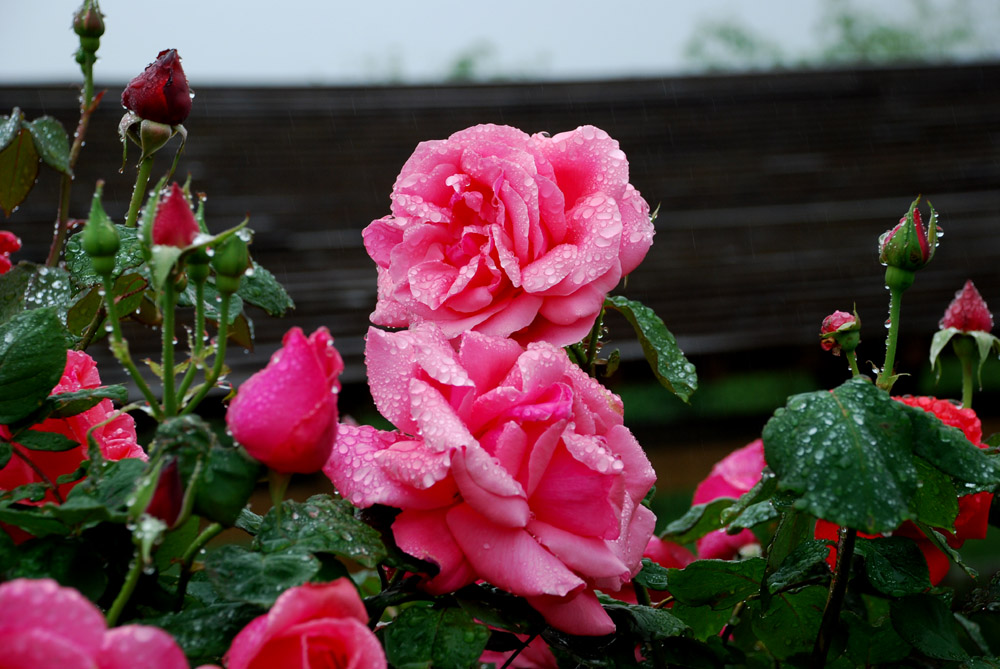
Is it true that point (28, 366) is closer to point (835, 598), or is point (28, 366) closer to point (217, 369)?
point (217, 369)

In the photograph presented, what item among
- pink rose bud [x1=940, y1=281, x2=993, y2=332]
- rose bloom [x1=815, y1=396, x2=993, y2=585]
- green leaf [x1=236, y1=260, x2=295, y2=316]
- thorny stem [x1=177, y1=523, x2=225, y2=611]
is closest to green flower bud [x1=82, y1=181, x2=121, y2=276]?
thorny stem [x1=177, y1=523, x2=225, y2=611]

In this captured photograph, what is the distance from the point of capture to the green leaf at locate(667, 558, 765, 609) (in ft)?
1.95

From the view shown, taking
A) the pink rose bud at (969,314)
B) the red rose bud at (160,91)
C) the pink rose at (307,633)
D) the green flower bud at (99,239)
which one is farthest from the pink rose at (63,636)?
the pink rose bud at (969,314)

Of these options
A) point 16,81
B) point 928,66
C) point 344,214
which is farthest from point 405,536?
point 928,66

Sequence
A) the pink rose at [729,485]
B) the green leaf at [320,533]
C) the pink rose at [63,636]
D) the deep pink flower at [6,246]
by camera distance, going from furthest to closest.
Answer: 1. the pink rose at [729,485]
2. the deep pink flower at [6,246]
3. the green leaf at [320,533]
4. the pink rose at [63,636]

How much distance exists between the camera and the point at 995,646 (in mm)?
1376

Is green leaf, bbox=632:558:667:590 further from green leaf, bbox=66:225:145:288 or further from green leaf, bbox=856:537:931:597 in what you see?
green leaf, bbox=66:225:145:288

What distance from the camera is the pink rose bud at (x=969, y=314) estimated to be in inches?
30.2

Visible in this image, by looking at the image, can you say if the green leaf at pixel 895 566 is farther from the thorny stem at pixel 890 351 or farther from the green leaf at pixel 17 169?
the green leaf at pixel 17 169

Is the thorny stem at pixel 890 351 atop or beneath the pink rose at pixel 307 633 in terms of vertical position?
atop

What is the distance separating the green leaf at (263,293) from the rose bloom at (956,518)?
1.33 ft

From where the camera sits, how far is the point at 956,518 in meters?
0.67

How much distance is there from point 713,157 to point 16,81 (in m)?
3.74

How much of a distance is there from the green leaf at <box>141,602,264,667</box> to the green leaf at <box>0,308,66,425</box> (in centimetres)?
15
